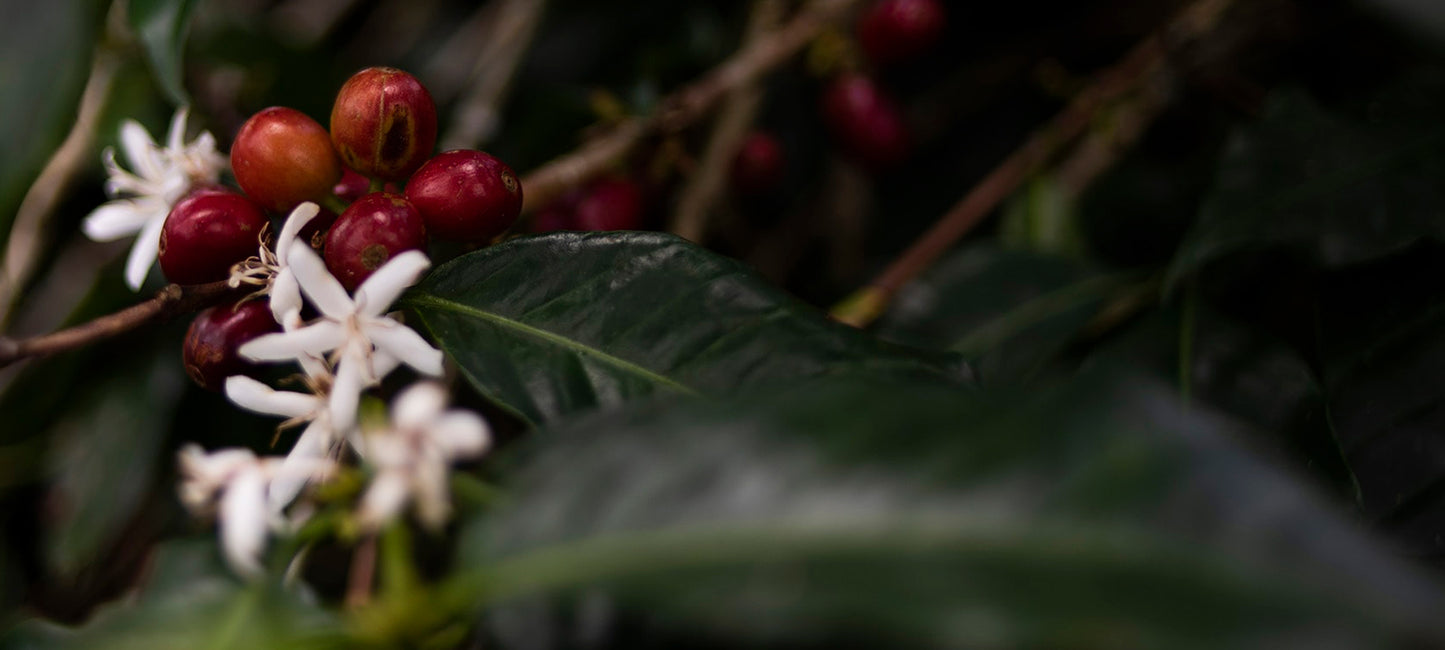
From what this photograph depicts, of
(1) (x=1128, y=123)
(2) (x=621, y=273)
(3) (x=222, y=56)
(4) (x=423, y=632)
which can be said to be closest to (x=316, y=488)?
(4) (x=423, y=632)

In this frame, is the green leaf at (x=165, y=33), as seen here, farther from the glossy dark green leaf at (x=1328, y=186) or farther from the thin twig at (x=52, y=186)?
the glossy dark green leaf at (x=1328, y=186)

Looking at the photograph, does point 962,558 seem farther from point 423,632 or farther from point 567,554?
point 423,632

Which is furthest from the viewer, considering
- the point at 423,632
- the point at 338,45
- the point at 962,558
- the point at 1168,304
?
the point at 338,45

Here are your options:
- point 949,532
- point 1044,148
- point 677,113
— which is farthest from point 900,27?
point 949,532

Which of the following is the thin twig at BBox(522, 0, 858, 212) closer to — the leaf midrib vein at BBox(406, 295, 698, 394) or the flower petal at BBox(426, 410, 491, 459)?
the leaf midrib vein at BBox(406, 295, 698, 394)

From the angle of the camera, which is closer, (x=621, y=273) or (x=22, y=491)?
(x=621, y=273)

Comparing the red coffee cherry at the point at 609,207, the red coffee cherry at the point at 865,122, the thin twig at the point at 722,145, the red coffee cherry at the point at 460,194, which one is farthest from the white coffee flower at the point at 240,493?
the red coffee cherry at the point at 865,122
